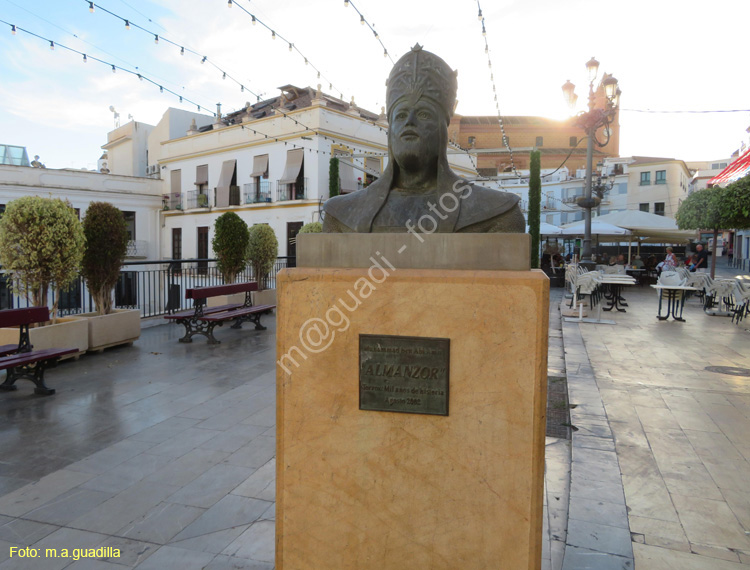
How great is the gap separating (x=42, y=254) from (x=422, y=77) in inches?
251

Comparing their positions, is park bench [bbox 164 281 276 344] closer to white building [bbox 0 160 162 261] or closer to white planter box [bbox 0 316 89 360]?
white planter box [bbox 0 316 89 360]

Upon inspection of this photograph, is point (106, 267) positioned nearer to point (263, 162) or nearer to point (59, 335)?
point (59, 335)

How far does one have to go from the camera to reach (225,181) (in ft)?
83.6

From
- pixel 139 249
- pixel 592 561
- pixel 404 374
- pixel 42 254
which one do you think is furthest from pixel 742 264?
pixel 404 374

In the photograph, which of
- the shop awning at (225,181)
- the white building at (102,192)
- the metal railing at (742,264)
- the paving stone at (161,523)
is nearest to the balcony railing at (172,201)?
the white building at (102,192)

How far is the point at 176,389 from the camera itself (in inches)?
223

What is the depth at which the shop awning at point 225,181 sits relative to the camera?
2539 cm

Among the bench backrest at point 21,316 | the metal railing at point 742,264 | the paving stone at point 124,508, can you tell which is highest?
the metal railing at point 742,264

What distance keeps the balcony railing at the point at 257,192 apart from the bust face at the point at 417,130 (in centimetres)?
2247

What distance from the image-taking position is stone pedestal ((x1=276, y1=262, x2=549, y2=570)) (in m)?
2.04

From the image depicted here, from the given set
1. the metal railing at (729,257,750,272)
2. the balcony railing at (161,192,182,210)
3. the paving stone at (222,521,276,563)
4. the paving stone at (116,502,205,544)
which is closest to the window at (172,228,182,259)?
the balcony railing at (161,192,182,210)

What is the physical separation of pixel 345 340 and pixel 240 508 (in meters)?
1.56

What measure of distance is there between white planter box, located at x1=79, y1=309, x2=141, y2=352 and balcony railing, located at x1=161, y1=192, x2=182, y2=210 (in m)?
21.1

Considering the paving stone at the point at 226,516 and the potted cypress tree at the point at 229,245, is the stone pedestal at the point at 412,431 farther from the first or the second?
the potted cypress tree at the point at 229,245
